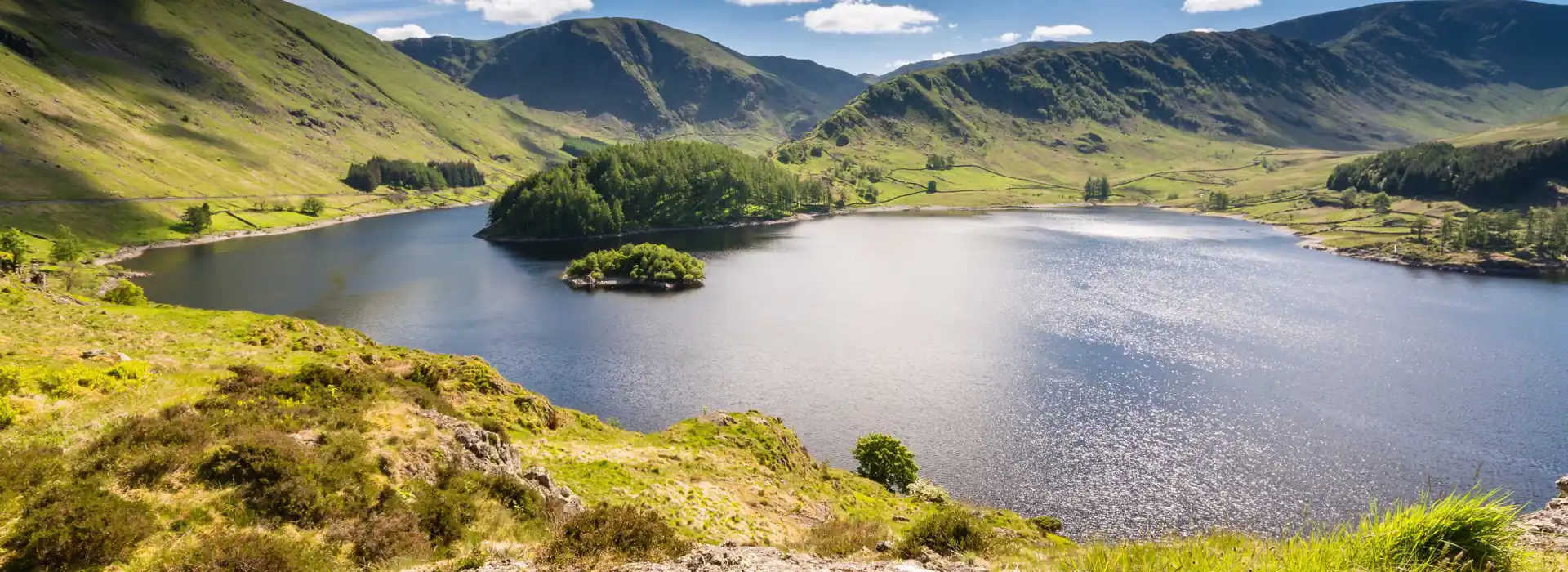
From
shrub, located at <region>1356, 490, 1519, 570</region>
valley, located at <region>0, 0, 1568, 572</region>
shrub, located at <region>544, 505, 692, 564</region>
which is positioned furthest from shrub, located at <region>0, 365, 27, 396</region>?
shrub, located at <region>1356, 490, 1519, 570</region>

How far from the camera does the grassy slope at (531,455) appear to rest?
1110 cm

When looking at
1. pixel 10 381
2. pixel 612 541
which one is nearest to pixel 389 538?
pixel 612 541

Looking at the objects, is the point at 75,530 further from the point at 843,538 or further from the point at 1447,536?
the point at 1447,536

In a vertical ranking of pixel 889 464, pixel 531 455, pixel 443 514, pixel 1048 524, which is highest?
pixel 443 514

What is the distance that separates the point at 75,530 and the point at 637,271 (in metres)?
131

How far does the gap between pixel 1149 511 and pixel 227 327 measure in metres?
69.4

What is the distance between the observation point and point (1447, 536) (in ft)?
33.7

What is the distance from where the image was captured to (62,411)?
23078 mm

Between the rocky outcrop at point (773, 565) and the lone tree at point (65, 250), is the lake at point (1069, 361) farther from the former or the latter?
the rocky outcrop at point (773, 565)

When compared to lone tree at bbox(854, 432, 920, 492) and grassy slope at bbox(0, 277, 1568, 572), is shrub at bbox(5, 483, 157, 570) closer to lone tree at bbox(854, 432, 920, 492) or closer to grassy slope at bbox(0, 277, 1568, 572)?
grassy slope at bbox(0, 277, 1568, 572)

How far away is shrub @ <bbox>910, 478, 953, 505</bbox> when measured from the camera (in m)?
51.9

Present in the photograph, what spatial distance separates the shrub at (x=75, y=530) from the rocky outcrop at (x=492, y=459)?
10500mm

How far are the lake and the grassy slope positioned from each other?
65.3 feet

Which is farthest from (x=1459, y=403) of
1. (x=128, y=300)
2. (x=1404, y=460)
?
(x=128, y=300)
